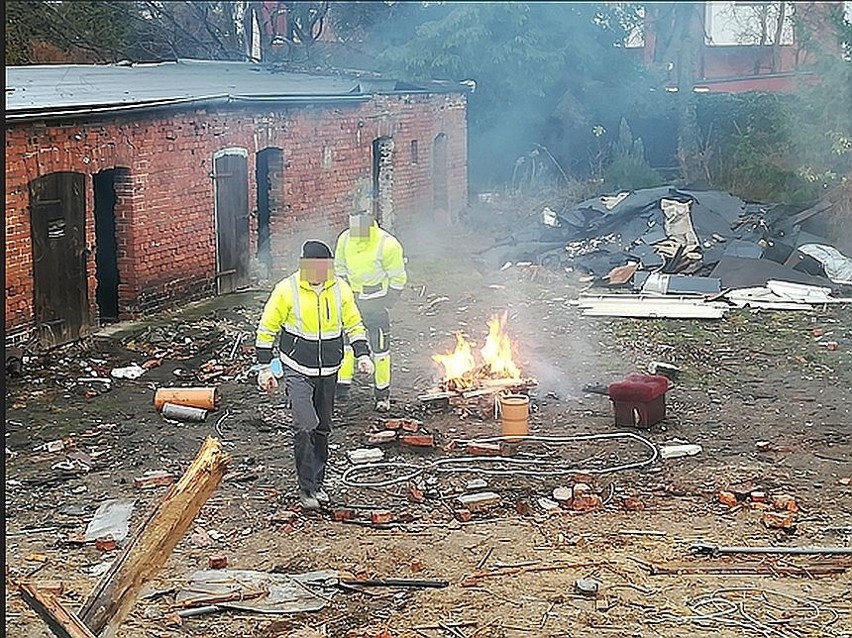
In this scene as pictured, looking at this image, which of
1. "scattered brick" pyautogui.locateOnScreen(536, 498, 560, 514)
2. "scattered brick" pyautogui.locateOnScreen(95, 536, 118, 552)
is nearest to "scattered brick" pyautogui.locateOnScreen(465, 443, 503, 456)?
"scattered brick" pyautogui.locateOnScreen(536, 498, 560, 514)

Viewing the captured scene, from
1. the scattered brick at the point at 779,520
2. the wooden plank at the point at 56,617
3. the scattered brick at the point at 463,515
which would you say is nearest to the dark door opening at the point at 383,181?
the scattered brick at the point at 463,515

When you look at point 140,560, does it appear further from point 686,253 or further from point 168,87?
point 686,253

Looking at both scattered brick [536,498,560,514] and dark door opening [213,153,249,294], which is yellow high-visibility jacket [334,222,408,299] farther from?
dark door opening [213,153,249,294]

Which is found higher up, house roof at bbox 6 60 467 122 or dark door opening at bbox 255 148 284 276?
house roof at bbox 6 60 467 122

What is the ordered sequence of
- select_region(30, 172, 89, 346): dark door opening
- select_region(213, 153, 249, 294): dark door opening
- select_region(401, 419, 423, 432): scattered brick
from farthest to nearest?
select_region(213, 153, 249, 294): dark door opening → select_region(30, 172, 89, 346): dark door opening → select_region(401, 419, 423, 432): scattered brick

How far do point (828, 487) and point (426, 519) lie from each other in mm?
3083

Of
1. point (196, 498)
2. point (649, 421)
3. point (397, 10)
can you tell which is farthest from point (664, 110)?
point (196, 498)

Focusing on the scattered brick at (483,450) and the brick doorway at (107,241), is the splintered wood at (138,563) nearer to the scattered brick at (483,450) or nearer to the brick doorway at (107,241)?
the scattered brick at (483,450)

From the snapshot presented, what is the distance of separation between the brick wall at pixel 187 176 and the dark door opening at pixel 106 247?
0.15 m

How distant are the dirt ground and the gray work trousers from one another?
0.96 ft

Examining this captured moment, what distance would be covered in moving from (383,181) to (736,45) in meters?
27.1

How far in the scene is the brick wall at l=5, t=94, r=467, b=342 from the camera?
1409 cm

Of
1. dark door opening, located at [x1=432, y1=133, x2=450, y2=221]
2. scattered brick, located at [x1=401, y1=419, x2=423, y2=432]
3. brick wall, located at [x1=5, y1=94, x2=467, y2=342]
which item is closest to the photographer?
scattered brick, located at [x1=401, y1=419, x2=423, y2=432]

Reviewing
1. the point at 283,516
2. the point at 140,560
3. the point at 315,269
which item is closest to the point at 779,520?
the point at 283,516
